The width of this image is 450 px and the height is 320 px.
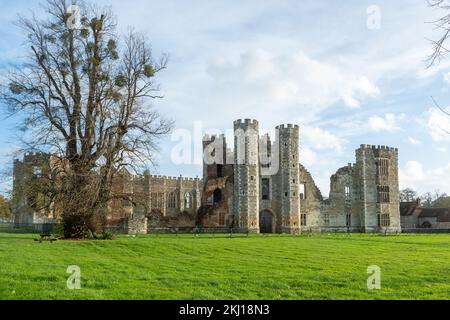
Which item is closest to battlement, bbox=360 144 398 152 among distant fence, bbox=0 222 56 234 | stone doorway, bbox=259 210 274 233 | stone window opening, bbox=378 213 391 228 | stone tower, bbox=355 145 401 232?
stone tower, bbox=355 145 401 232

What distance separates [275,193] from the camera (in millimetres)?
49000

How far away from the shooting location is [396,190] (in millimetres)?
56500

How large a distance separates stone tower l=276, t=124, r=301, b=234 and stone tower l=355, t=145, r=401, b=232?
10184 millimetres

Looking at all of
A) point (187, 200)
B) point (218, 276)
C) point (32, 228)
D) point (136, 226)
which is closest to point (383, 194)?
point (187, 200)

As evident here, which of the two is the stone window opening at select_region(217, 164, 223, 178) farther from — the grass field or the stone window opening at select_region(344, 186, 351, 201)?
the grass field

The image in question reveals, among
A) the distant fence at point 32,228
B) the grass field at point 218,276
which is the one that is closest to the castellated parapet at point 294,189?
the distant fence at point 32,228

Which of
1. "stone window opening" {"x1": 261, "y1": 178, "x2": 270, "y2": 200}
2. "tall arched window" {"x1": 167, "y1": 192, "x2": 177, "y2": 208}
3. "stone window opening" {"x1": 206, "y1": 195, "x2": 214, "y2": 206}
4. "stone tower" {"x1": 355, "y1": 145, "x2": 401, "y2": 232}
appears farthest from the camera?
"tall arched window" {"x1": 167, "y1": 192, "x2": 177, "y2": 208}

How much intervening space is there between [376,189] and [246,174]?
17.5m

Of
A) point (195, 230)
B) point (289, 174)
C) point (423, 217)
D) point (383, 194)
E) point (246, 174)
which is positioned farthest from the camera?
point (423, 217)

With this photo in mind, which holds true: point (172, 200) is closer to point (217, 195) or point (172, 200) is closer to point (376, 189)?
point (217, 195)

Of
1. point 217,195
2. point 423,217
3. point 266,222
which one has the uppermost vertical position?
point 217,195

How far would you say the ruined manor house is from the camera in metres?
45.9
